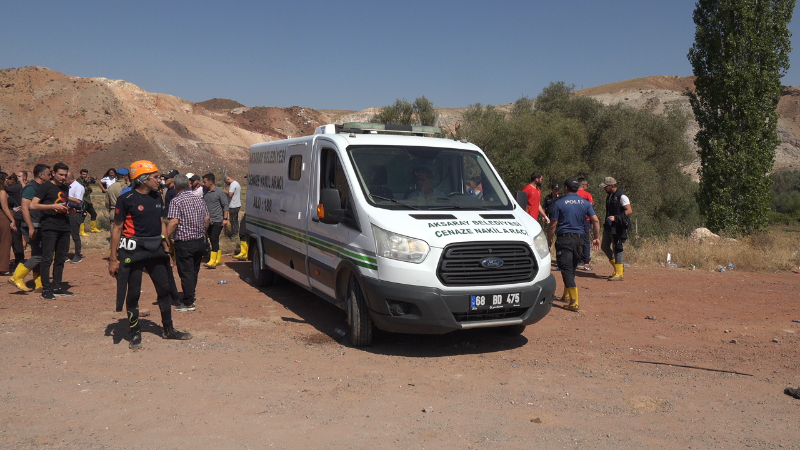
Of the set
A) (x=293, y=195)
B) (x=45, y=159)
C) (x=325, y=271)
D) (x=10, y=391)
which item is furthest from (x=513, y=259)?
(x=45, y=159)

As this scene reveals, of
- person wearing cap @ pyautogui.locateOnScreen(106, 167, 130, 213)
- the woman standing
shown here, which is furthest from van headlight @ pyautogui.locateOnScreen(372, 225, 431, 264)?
person wearing cap @ pyautogui.locateOnScreen(106, 167, 130, 213)

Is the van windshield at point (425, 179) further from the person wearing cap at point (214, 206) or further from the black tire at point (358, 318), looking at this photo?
the person wearing cap at point (214, 206)

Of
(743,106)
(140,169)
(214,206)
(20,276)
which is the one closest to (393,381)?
(140,169)

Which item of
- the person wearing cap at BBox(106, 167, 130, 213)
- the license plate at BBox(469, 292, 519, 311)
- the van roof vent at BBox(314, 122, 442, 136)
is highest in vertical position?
the van roof vent at BBox(314, 122, 442, 136)

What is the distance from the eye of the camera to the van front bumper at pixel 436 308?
20.3 ft

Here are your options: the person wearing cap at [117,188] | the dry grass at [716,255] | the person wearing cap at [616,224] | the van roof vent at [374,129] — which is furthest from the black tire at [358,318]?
the person wearing cap at [117,188]

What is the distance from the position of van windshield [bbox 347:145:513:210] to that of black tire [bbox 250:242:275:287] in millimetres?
3925

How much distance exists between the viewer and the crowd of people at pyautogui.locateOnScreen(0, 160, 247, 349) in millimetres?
6738

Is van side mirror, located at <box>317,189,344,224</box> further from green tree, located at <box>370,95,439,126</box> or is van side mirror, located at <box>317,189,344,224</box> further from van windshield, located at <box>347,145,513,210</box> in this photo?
green tree, located at <box>370,95,439,126</box>

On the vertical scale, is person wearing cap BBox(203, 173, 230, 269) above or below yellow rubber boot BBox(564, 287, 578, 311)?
above

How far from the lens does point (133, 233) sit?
6.71 meters

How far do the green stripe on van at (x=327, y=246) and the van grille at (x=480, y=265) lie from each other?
29.7 inches

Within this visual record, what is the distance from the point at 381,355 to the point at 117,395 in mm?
2579

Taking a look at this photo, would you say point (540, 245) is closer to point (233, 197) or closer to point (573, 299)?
point (573, 299)
